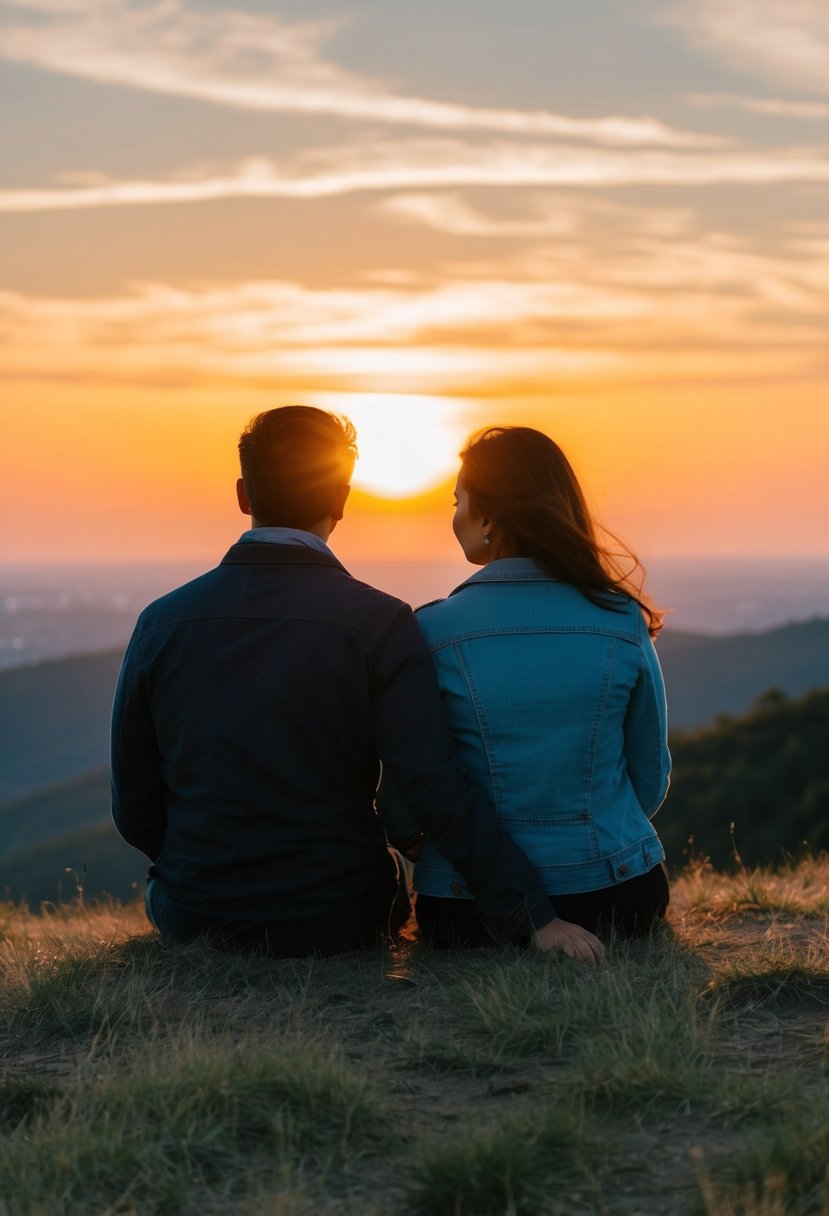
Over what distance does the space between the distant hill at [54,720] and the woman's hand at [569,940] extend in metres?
158

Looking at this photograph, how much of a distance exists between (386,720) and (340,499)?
79 cm

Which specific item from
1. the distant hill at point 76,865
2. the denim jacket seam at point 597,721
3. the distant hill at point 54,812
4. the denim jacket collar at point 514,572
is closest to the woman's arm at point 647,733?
the denim jacket seam at point 597,721

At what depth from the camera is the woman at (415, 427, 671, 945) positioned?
4273mm

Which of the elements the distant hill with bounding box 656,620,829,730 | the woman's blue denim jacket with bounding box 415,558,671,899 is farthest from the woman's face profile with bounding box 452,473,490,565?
the distant hill with bounding box 656,620,829,730

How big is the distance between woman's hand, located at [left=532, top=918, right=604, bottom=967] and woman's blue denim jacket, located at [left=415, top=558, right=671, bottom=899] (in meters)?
0.17

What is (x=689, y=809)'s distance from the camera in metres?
28.3

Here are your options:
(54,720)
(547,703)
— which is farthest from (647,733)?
(54,720)

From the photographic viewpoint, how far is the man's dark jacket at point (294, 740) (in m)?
4.14

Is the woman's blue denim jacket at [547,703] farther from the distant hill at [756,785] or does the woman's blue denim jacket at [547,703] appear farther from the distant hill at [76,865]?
the distant hill at [76,865]

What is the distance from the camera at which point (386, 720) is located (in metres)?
4.16

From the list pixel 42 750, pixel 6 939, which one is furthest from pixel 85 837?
pixel 42 750

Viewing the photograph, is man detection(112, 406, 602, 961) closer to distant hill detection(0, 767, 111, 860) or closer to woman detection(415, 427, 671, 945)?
woman detection(415, 427, 671, 945)

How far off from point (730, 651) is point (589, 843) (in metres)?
159

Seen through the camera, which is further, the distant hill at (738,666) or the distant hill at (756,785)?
the distant hill at (738,666)
